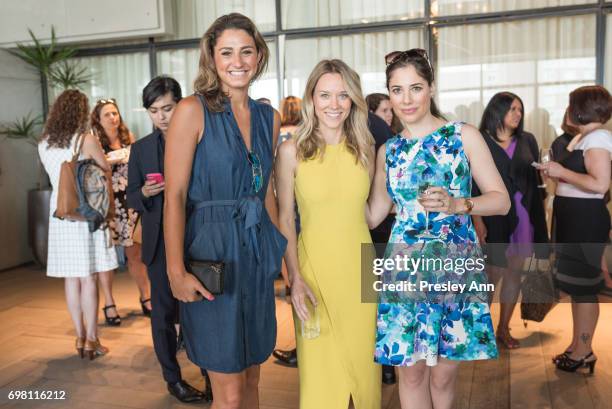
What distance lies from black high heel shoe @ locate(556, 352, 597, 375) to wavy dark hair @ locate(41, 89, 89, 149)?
332cm

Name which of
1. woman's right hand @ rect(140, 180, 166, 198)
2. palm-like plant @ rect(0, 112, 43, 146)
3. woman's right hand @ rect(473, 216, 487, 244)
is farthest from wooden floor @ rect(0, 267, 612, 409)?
palm-like plant @ rect(0, 112, 43, 146)

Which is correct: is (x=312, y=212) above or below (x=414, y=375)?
above

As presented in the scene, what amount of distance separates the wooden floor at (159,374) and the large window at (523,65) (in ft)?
7.14

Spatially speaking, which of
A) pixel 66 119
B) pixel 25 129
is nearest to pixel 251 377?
pixel 66 119

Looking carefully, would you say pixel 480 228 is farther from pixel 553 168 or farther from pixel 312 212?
→ pixel 312 212

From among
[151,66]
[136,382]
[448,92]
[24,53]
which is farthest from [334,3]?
[136,382]

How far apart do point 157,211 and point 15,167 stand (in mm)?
4730

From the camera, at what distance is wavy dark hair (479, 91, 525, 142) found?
144 inches

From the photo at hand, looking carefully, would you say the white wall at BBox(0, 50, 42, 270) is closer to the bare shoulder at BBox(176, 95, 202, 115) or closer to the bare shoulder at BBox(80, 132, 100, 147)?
the bare shoulder at BBox(80, 132, 100, 147)

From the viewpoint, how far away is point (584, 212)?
3.40m

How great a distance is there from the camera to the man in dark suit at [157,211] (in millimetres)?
2979

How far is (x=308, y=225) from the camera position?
7.71 feet

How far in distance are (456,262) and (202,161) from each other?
97 cm

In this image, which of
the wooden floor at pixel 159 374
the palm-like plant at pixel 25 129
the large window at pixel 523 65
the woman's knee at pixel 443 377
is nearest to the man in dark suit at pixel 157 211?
Result: the wooden floor at pixel 159 374
